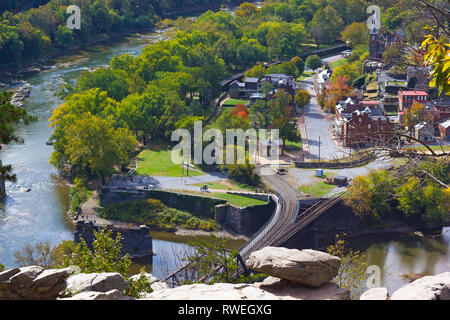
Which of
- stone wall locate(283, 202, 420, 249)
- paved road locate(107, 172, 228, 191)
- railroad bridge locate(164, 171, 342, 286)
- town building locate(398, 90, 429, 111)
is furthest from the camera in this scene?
town building locate(398, 90, 429, 111)

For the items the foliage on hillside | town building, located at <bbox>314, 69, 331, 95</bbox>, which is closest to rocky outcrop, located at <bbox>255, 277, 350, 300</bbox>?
the foliage on hillside

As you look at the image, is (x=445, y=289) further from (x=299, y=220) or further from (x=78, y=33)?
(x=78, y=33)

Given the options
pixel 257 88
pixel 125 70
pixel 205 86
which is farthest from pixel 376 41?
pixel 125 70

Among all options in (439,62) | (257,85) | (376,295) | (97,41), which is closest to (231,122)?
(257,85)

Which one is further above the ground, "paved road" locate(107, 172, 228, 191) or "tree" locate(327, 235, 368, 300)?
"tree" locate(327, 235, 368, 300)

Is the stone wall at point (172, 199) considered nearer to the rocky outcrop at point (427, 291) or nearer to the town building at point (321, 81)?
the town building at point (321, 81)

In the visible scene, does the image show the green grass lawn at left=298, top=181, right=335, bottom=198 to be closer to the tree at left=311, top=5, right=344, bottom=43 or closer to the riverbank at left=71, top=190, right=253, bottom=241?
the riverbank at left=71, top=190, right=253, bottom=241
